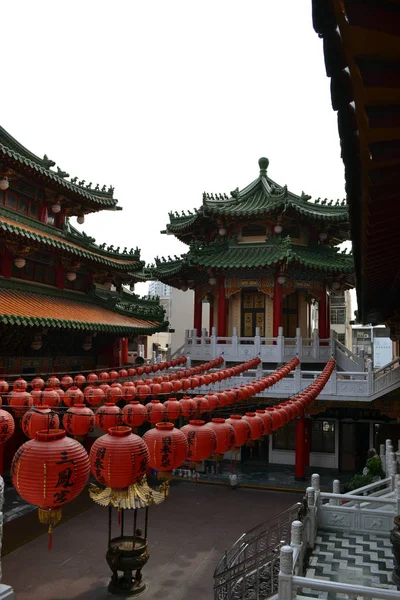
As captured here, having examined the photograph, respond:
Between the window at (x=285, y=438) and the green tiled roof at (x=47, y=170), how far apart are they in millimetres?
11920

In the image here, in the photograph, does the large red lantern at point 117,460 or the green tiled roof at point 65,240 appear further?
the green tiled roof at point 65,240

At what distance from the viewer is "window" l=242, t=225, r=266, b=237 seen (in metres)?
23.1

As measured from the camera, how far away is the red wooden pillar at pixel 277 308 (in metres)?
21.4

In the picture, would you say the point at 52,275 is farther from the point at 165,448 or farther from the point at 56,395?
the point at 165,448

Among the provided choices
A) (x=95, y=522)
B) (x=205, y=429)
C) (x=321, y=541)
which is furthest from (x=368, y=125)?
(x=95, y=522)

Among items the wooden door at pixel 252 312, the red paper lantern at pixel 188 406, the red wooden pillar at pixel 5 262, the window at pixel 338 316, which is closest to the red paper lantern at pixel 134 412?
the red paper lantern at pixel 188 406

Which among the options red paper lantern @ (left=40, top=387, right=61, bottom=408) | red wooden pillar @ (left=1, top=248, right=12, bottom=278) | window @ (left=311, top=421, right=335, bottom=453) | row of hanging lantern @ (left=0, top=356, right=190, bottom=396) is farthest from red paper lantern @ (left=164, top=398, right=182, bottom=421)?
window @ (left=311, top=421, right=335, bottom=453)

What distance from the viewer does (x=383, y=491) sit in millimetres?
12422

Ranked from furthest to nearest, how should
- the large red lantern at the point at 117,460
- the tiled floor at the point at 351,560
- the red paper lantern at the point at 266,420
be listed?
the tiled floor at the point at 351,560 → the red paper lantern at the point at 266,420 → the large red lantern at the point at 117,460

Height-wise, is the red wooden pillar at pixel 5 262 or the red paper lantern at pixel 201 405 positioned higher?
the red wooden pillar at pixel 5 262

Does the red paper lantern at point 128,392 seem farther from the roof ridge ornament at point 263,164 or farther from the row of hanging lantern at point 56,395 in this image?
the roof ridge ornament at point 263,164

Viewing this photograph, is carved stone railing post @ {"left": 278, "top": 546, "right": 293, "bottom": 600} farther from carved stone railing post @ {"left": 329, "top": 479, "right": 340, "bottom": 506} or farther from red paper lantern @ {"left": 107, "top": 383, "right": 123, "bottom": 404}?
carved stone railing post @ {"left": 329, "top": 479, "right": 340, "bottom": 506}

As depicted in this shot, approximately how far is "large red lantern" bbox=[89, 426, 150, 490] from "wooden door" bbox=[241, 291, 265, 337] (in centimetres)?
1607

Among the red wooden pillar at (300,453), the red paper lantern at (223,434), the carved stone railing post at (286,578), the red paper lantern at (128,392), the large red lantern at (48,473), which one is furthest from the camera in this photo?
the red wooden pillar at (300,453)
